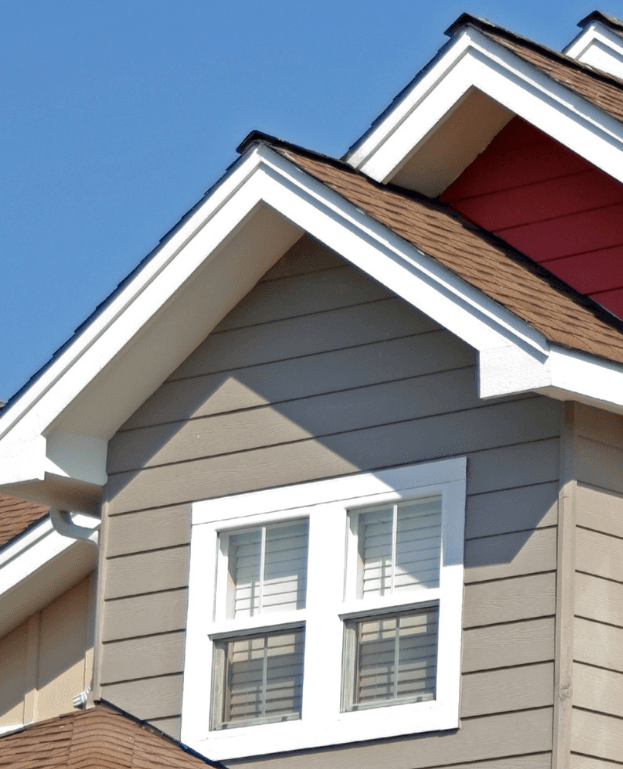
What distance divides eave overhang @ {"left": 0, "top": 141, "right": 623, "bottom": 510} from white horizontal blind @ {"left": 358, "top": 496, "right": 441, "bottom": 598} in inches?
42.8

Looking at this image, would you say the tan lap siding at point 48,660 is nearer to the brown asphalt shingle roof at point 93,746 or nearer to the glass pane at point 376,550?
the brown asphalt shingle roof at point 93,746

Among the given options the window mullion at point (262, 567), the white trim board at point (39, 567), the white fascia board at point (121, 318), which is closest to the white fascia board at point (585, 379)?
the window mullion at point (262, 567)

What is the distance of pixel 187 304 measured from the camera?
9.38 m

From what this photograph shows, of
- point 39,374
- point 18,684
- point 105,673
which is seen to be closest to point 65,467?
point 39,374

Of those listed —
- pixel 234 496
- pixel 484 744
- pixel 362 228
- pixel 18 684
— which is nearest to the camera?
pixel 484 744

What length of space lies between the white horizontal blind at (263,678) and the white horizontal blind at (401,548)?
0.55 m

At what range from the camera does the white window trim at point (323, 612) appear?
812 centimetres

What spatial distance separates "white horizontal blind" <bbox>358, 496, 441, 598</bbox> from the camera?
27.7 feet

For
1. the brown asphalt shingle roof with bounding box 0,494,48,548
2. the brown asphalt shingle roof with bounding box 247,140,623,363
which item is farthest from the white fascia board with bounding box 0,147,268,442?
the brown asphalt shingle roof with bounding box 0,494,48,548

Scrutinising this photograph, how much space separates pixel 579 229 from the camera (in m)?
9.23

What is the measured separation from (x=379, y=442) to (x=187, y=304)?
149 centimetres

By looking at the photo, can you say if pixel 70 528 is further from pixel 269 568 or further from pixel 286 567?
pixel 286 567

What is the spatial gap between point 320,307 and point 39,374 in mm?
1693

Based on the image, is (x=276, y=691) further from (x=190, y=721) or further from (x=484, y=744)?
(x=484, y=744)
